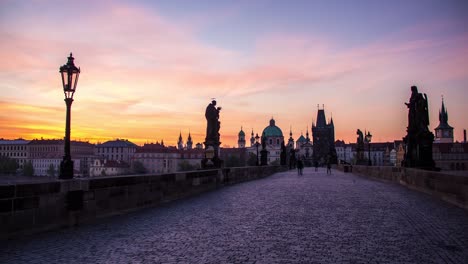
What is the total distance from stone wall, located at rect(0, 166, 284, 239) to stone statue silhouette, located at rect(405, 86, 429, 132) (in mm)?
11064

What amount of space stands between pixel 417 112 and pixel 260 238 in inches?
560

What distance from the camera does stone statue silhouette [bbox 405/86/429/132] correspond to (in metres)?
18.6

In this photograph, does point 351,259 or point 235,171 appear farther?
point 235,171

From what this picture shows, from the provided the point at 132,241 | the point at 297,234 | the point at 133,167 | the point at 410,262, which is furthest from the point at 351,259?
the point at 133,167

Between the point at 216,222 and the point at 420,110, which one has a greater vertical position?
the point at 420,110

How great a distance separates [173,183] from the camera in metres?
14.1

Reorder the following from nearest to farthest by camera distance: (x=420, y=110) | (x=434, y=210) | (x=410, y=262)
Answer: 1. (x=410, y=262)
2. (x=434, y=210)
3. (x=420, y=110)

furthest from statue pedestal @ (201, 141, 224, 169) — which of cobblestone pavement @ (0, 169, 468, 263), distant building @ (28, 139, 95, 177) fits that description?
distant building @ (28, 139, 95, 177)

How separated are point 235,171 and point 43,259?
19.1m

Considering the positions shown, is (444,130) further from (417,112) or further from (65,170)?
(65,170)

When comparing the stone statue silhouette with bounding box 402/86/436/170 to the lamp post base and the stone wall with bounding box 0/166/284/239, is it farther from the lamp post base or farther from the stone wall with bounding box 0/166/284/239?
the lamp post base

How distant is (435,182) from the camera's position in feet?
47.9

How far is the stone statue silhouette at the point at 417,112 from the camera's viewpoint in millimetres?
18562

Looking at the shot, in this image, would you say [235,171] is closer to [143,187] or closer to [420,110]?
[420,110]
